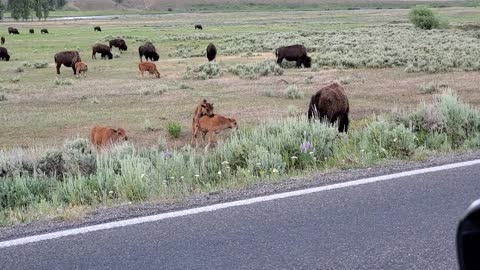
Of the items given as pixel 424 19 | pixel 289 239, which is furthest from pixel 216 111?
pixel 424 19

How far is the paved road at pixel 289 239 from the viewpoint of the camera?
4.62m

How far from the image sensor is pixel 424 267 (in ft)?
14.6

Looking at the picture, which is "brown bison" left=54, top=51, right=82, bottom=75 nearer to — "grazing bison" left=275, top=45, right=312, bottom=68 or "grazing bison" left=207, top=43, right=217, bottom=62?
"grazing bison" left=207, top=43, right=217, bottom=62

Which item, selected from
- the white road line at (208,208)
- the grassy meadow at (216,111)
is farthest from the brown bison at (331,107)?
the white road line at (208,208)

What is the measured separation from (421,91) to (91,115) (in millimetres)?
11357

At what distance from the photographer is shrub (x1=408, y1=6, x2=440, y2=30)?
70562mm

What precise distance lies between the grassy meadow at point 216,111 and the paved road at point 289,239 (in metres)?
1.02

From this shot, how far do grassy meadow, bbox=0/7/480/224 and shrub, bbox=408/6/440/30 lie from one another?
2360cm

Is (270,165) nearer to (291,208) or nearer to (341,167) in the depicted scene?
(341,167)

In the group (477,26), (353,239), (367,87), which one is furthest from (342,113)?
(477,26)

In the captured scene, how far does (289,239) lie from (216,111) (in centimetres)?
1529

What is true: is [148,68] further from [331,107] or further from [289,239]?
[289,239]

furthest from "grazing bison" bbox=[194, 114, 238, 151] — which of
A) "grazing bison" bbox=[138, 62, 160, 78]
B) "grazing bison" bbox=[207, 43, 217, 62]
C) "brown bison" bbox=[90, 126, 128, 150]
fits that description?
"grazing bison" bbox=[207, 43, 217, 62]

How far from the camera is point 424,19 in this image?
7112 cm
